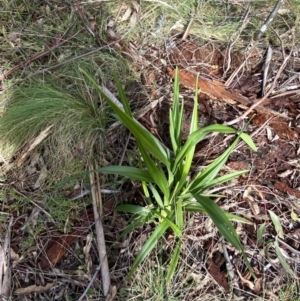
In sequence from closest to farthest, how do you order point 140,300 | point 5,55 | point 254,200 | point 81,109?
point 140,300, point 254,200, point 81,109, point 5,55

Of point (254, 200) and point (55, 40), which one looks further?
point (55, 40)

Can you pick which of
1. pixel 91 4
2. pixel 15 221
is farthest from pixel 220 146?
pixel 91 4

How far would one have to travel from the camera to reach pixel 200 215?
1585mm

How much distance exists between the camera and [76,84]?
6.11 ft

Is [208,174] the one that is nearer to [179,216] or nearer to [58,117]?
[179,216]

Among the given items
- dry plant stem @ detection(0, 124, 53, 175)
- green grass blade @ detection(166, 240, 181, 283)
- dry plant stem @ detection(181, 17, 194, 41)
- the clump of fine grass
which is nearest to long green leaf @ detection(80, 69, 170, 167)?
green grass blade @ detection(166, 240, 181, 283)

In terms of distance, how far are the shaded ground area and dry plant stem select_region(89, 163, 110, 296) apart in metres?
0.03

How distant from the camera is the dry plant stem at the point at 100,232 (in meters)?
1.52

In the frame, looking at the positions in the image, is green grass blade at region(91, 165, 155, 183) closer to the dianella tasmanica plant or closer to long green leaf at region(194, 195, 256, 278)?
the dianella tasmanica plant

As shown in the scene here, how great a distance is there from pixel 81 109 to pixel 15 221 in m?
0.54

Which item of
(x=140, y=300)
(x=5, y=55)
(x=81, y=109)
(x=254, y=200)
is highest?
(x=5, y=55)

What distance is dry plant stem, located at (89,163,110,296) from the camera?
152cm

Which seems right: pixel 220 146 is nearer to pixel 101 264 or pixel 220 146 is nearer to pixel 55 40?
pixel 101 264

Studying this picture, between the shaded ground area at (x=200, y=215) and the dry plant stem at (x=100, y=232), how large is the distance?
3 centimetres
